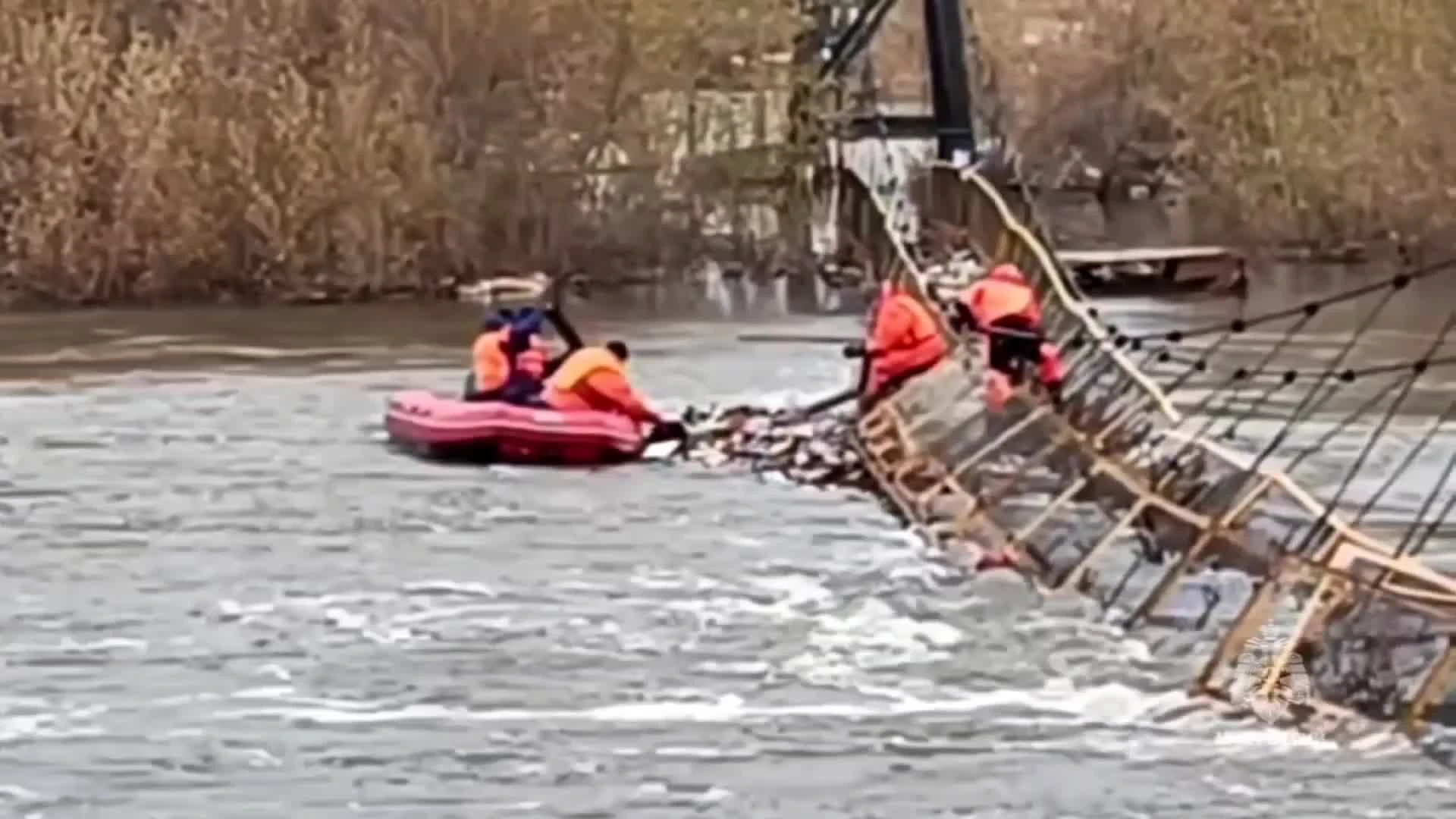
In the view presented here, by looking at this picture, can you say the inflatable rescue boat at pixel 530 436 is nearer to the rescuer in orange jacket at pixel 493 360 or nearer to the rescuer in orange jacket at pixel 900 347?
the rescuer in orange jacket at pixel 493 360

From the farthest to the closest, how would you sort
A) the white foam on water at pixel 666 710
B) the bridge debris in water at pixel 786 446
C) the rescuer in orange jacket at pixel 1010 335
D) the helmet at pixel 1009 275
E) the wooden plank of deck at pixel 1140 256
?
the wooden plank of deck at pixel 1140 256 < the bridge debris in water at pixel 786 446 < the helmet at pixel 1009 275 < the rescuer in orange jacket at pixel 1010 335 < the white foam on water at pixel 666 710

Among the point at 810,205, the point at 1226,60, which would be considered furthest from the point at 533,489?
the point at 1226,60

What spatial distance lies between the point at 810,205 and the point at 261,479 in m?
21.3

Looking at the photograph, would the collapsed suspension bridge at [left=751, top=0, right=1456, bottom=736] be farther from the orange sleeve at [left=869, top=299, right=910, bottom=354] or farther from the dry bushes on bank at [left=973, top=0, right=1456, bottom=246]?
the dry bushes on bank at [left=973, top=0, right=1456, bottom=246]

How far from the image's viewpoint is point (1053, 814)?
44.7 feet

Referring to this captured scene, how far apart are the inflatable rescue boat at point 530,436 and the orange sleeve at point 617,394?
13 centimetres

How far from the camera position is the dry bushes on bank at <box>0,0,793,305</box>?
40188 millimetres

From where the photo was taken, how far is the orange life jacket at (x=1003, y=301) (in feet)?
73.4

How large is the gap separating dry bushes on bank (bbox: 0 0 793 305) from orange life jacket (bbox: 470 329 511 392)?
16.4 m

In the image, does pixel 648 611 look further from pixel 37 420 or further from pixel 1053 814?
pixel 37 420

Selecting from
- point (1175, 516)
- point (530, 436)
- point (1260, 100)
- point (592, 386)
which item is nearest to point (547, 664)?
point (1175, 516)
